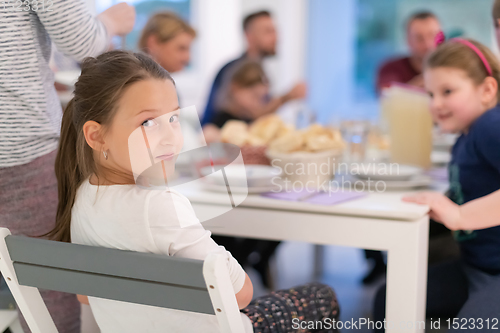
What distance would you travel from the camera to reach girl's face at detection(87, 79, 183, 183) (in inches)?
24.8

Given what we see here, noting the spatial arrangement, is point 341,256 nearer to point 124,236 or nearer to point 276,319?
point 276,319

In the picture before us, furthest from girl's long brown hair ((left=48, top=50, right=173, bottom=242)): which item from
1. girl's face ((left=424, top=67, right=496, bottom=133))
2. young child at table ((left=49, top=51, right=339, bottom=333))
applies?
girl's face ((left=424, top=67, right=496, bottom=133))

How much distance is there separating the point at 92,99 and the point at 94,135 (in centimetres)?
5

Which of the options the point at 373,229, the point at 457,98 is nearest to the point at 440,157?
the point at 457,98

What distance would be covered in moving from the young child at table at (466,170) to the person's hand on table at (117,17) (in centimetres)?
69

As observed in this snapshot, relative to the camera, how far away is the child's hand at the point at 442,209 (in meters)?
0.92

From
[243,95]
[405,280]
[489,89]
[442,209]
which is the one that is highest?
[489,89]

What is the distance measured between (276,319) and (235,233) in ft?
0.67

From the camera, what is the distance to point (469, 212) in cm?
92

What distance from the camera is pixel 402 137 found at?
4.27 ft

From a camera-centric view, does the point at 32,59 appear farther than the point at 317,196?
No

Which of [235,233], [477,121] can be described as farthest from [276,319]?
[477,121]

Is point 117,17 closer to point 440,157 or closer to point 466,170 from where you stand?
point 466,170

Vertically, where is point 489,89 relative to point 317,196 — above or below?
above
